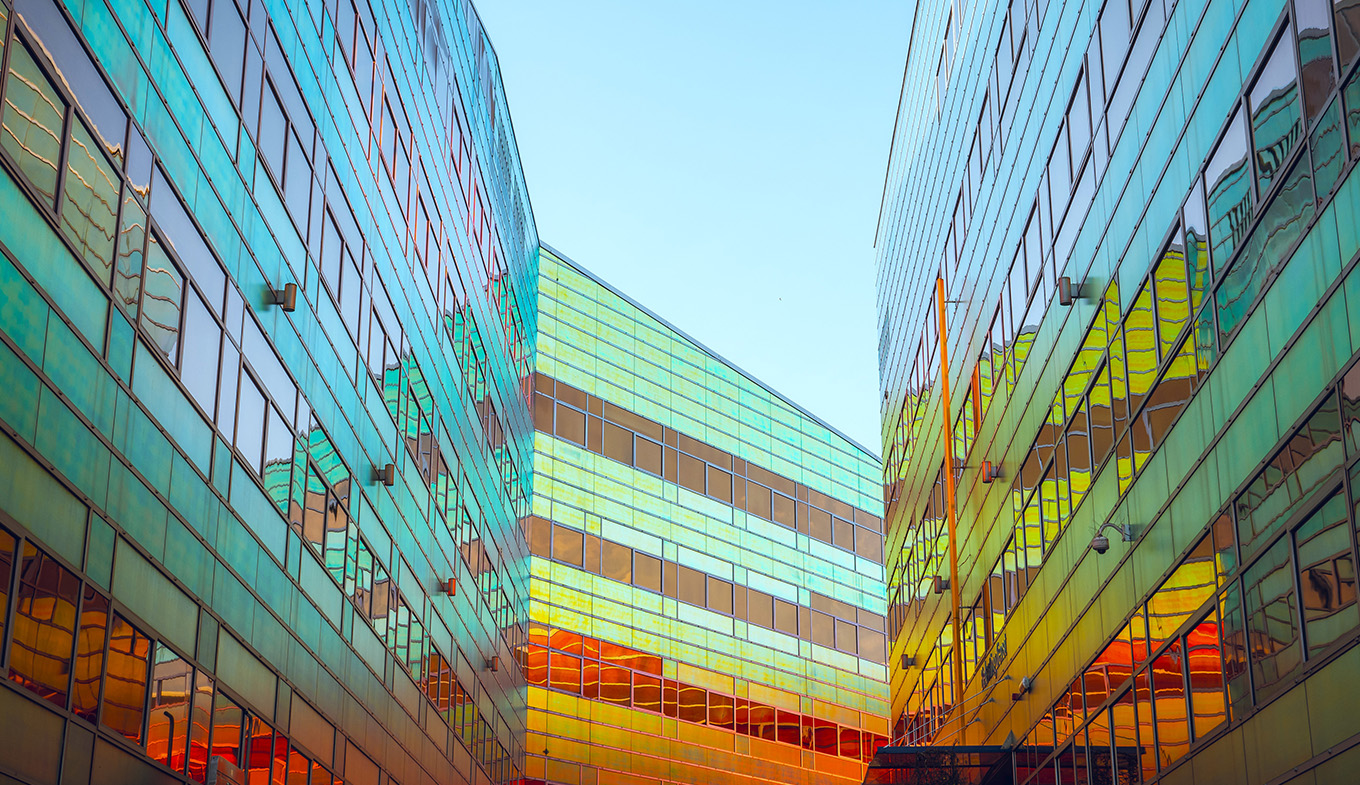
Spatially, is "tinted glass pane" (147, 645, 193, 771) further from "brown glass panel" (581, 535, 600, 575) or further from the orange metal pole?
"brown glass panel" (581, 535, 600, 575)

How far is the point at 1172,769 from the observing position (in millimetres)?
22000

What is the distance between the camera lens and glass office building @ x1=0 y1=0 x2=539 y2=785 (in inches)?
632

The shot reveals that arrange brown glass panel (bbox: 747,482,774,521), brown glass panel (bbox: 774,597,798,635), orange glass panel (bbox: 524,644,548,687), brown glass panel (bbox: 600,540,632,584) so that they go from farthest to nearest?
brown glass panel (bbox: 747,482,774,521), brown glass panel (bbox: 774,597,798,635), brown glass panel (bbox: 600,540,632,584), orange glass panel (bbox: 524,644,548,687)

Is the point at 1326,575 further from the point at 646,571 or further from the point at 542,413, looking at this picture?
the point at 646,571

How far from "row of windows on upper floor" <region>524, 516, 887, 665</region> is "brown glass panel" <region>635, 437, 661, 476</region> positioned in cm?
376

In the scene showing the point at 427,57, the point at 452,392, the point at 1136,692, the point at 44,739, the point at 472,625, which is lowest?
the point at 44,739

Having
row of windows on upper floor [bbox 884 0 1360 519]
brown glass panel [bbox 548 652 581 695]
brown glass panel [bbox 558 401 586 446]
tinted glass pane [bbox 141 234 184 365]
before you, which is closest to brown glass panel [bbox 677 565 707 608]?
brown glass panel [bbox 548 652 581 695]

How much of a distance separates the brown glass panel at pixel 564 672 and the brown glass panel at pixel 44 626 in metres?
39.6

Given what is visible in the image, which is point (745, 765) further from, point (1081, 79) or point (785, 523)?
point (1081, 79)

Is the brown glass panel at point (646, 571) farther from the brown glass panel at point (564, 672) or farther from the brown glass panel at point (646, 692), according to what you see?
the brown glass panel at point (564, 672)

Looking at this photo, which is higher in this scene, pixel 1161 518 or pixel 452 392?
pixel 452 392

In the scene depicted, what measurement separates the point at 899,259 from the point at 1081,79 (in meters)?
25.5

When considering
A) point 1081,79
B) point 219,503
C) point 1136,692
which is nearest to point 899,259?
point 1081,79

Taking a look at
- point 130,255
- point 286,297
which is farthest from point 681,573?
point 130,255
